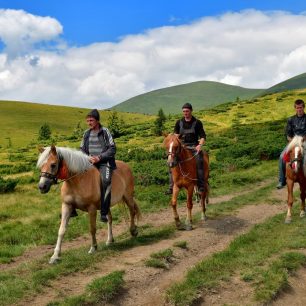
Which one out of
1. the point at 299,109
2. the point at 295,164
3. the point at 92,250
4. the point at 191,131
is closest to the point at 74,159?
the point at 92,250

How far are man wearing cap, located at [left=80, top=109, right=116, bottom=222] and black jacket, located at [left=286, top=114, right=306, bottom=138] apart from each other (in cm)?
680

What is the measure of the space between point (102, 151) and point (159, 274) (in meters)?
3.75

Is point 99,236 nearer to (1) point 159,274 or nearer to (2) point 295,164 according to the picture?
(1) point 159,274

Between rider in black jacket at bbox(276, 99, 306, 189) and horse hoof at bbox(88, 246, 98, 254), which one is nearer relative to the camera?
horse hoof at bbox(88, 246, 98, 254)

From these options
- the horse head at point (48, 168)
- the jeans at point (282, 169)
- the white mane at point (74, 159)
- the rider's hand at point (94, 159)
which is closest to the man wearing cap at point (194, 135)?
→ the jeans at point (282, 169)

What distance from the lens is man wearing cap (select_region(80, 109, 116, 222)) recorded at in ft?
35.4

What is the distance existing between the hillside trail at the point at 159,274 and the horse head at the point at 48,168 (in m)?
2.08

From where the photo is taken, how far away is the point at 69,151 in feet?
34.0

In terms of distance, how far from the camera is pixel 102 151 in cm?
1124

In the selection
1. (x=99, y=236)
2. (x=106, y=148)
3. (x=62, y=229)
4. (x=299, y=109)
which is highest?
(x=299, y=109)

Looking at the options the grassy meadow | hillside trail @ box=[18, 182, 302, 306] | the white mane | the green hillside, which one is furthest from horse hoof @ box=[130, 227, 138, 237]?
the green hillside

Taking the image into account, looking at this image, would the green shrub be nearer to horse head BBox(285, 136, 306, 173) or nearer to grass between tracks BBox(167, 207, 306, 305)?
grass between tracks BBox(167, 207, 306, 305)

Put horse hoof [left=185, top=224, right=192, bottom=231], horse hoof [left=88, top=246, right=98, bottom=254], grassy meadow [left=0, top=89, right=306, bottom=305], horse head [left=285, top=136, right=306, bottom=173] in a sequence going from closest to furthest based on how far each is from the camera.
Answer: grassy meadow [left=0, top=89, right=306, bottom=305] < horse hoof [left=88, top=246, right=98, bottom=254] < horse hoof [left=185, top=224, right=192, bottom=231] < horse head [left=285, top=136, right=306, bottom=173]

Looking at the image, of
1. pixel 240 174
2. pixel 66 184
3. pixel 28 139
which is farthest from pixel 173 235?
pixel 28 139
